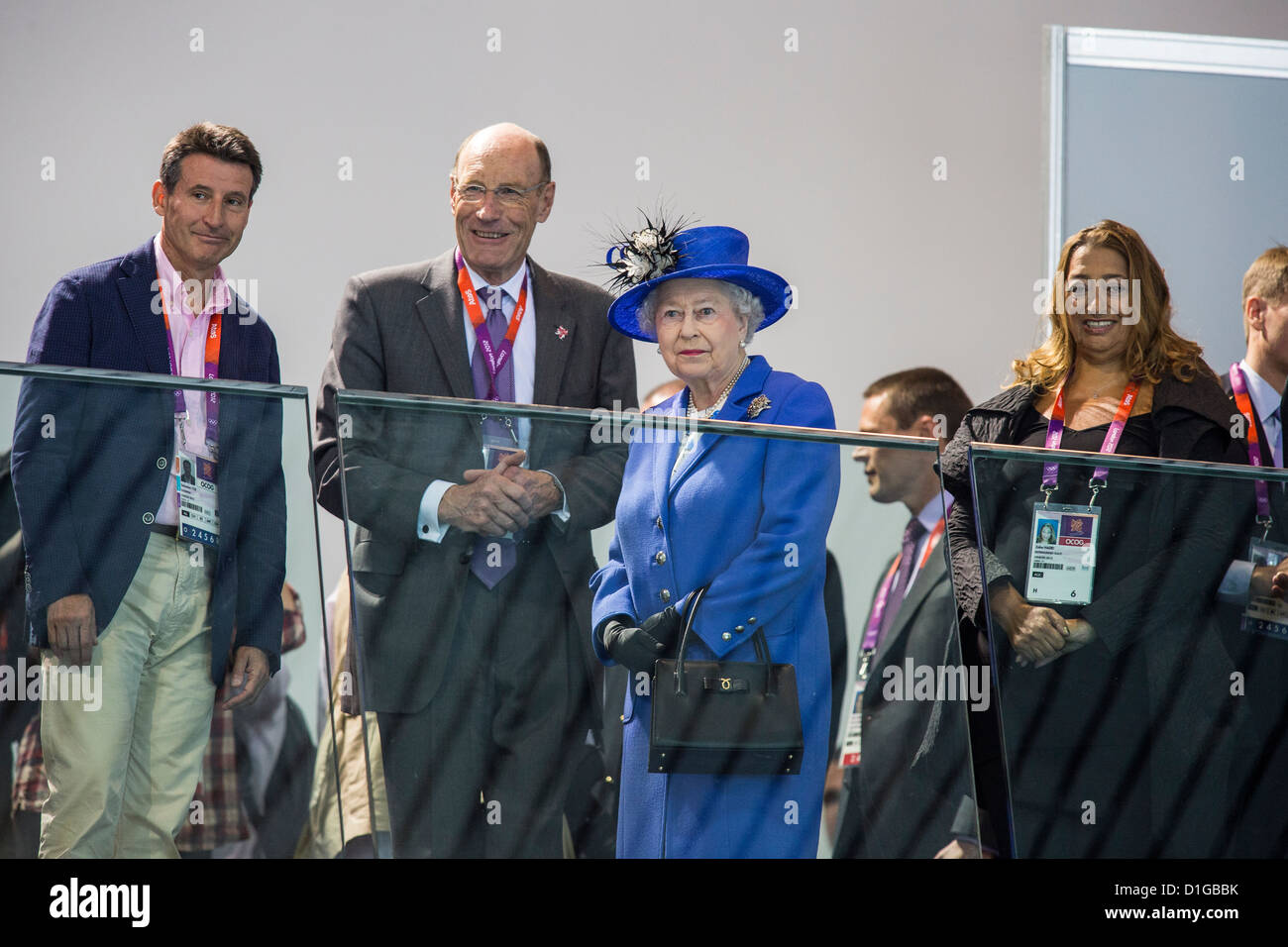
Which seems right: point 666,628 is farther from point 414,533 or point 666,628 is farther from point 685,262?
point 685,262

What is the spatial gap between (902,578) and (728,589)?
35 centimetres

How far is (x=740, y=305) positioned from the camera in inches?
118

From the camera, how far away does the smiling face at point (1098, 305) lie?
10.4ft

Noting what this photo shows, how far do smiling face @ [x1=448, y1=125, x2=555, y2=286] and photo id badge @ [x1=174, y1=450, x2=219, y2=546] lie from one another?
2.93ft

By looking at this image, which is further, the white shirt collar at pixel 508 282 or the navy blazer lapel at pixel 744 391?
the white shirt collar at pixel 508 282

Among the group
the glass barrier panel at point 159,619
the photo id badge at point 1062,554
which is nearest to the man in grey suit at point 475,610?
the glass barrier panel at point 159,619

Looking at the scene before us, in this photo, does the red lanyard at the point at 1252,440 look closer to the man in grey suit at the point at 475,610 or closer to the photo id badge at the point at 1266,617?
the photo id badge at the point at 1266,617

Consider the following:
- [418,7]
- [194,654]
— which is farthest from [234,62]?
[194,654]

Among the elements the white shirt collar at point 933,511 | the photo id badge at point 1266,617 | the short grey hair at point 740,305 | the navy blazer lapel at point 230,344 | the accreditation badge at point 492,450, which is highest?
the short grey hair at point 740,305

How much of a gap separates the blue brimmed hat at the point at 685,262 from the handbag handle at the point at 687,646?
668 millimetres

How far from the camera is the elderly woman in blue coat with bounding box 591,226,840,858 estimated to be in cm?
260

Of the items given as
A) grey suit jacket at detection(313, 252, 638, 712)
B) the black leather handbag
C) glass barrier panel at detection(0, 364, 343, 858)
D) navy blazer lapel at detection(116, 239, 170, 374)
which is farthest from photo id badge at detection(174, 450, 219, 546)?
the black leather handbag

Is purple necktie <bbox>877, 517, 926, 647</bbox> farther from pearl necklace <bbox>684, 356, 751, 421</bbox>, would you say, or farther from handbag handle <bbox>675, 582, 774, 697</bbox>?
pearl necklace <bbox>684, 356, 751, 421</bbox>
